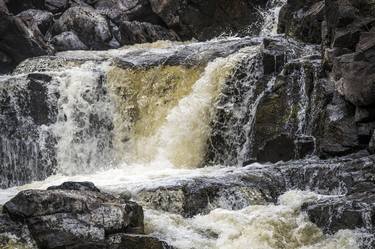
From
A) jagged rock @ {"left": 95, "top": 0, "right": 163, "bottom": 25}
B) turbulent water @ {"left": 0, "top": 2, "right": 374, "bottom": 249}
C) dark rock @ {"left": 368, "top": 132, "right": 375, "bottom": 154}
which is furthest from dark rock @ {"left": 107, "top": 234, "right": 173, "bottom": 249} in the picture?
jagged rock @ {"left": 95, "top": 0, "right": 163, "bottom": 25}

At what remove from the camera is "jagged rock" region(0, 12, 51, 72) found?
25141 millimetres

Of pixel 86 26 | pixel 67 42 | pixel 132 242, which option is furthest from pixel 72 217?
pixel 86 26

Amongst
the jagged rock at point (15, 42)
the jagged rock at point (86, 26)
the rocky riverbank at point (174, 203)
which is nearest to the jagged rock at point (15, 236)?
the rocky riverbank at point (174, 203)

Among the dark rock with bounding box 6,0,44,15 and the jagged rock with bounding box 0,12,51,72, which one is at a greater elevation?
the dark rock with bounding box 6,0,44,15

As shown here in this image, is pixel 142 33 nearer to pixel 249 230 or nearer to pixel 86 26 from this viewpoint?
pixel 86 26

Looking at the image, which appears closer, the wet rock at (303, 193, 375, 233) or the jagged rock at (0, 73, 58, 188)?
the wet rock at (303, 193, 375, 233)

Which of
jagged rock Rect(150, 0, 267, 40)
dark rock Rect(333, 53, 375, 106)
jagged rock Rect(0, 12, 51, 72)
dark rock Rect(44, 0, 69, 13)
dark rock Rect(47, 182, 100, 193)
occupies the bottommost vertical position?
dark rock Rect(47, 182, 100, 193)

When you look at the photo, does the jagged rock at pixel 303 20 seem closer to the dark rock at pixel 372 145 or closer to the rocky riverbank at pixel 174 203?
the dark rock at pixel 372 145

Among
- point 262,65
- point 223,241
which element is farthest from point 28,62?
point 223,241

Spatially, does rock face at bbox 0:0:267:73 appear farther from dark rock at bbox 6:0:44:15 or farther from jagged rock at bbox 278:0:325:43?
jagged rock at bbox 278:0:325:43

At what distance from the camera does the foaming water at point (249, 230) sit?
10156 millimetres

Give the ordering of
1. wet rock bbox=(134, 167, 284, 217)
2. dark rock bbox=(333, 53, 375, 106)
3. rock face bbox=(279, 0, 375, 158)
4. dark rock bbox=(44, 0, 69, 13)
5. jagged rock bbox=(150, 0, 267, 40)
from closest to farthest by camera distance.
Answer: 1. wet rock bbox=(134, 167, 284, 217)
2. dark rock bbox=(333, 53, 375, 106)
3. rock face bbox=(279, 0, 375, 158)
4. jagged rock bbox=(150, 0, 267, 40)
5. dark rock bbox=(44, 0, 69, 13)

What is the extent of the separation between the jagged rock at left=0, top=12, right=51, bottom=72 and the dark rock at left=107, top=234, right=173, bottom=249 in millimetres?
17231

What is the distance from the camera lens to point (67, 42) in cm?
2903
